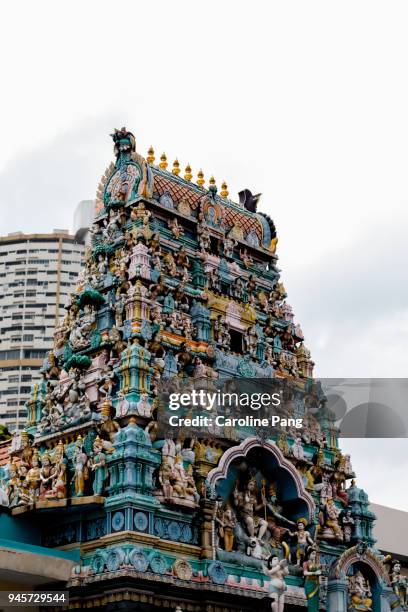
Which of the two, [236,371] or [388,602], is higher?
[236,371]

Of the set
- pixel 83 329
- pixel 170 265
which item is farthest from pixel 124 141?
pixel 83 329

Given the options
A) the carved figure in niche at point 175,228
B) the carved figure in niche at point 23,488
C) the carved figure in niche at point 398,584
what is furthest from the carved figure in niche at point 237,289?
the carved figure in niche at point 398,584

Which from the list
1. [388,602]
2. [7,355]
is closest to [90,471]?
[388,602]

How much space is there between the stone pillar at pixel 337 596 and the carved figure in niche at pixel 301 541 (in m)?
1.31

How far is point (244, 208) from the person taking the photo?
44.2 m

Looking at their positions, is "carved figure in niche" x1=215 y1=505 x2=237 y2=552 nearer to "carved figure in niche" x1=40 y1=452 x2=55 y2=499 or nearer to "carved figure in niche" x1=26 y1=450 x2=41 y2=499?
"carved figure in niche" x1=40 y1=452 x2=55 y2=499

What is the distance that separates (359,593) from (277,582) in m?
5.21

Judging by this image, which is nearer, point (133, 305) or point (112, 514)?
point (112, 514)

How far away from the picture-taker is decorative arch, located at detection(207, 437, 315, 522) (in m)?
33.8

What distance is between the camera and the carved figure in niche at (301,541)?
35812mm

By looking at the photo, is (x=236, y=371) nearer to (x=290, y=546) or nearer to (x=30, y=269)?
(x=290, y=546)

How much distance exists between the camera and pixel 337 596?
35.3 m

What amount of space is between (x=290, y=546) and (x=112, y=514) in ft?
25.4

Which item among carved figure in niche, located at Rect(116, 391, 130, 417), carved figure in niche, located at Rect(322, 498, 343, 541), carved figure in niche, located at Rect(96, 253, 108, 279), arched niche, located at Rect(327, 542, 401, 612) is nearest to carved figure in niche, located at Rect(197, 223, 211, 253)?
carved figure in niche, located at Rect(96, 253, 108, 279)
